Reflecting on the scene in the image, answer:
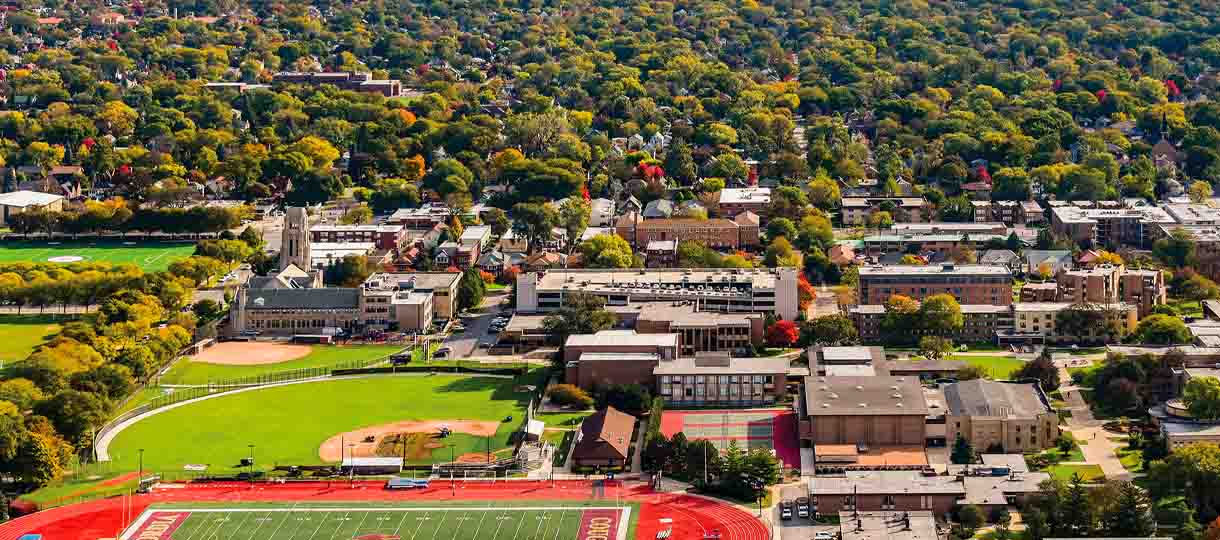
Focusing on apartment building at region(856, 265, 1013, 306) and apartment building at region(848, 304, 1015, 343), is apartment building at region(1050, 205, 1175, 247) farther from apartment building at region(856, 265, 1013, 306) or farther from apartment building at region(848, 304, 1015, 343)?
apartment building at region(848, 304, 1015, 343)

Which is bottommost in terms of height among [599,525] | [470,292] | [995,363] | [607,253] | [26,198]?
[599,525]

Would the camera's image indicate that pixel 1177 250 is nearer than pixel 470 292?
No

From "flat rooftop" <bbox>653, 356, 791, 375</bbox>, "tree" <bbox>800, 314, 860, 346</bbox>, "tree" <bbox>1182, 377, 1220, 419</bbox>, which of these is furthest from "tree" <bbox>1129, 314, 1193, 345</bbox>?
"flat rooftop" <bbox>653, 356, 791, 375</bbox>

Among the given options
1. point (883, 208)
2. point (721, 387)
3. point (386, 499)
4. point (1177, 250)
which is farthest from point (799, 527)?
point (883, 208)

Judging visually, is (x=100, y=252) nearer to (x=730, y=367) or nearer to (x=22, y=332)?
(x=22, y=332)

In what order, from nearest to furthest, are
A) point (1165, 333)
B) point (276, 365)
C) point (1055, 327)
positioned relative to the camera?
point (1165, 333), point (276, 365), point (1055, 327)

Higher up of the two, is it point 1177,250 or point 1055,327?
point 1177,250

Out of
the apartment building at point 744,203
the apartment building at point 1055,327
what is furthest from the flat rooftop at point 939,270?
the apartment building at point 744,203
